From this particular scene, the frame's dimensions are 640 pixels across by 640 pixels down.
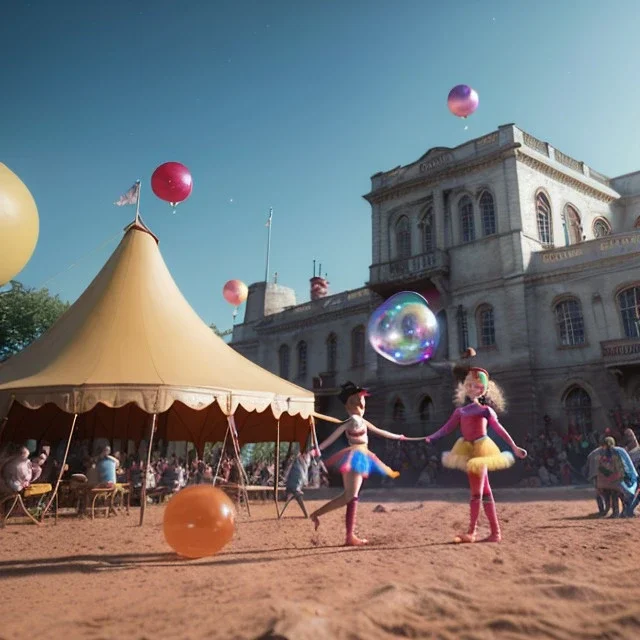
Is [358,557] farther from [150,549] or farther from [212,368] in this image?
[212,368]

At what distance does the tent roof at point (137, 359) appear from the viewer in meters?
8.91

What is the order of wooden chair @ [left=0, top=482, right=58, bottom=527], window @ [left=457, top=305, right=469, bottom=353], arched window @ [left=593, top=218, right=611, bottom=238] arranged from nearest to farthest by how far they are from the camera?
wooden chair @ [left=0, top=482, right=58, bottom=527], window @ [left=457, top=305, right=469, bottom=353], arched window @ [left=593, top=218, right=611, bottom=238]

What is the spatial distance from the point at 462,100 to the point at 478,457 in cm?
1174

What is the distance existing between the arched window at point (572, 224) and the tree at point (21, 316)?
25919 mm

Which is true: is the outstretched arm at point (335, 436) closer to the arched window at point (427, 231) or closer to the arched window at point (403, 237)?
the arched window at point (427, 231)

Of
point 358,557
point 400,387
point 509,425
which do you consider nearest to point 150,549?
point 358,557

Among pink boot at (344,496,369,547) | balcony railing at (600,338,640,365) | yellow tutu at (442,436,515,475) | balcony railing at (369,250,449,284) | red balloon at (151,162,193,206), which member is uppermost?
balcony railing at (369,250,449,284)

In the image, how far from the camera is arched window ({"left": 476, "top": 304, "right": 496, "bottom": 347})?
23.2 metres

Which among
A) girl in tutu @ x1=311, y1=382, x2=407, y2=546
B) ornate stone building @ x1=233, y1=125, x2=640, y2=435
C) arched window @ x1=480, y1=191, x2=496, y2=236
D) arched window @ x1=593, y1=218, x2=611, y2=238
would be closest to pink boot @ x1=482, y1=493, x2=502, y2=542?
girl in tutu @ x1=311, y1=382, x2=407, y2=546

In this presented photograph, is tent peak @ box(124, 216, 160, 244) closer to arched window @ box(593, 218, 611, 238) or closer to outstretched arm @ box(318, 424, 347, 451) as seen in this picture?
outstretched arm @ box(318, 424, 347, 451)

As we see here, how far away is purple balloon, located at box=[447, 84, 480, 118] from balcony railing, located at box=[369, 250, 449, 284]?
9962 millimetres

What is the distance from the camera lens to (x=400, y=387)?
25766 millimetres

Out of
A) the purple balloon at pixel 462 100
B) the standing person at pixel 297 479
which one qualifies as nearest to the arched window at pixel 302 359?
the purple balloon at pixel 462 100

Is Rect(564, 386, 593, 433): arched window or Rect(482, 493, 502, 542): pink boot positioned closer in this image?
Rect(482, 493, 502, 542): pink boot
